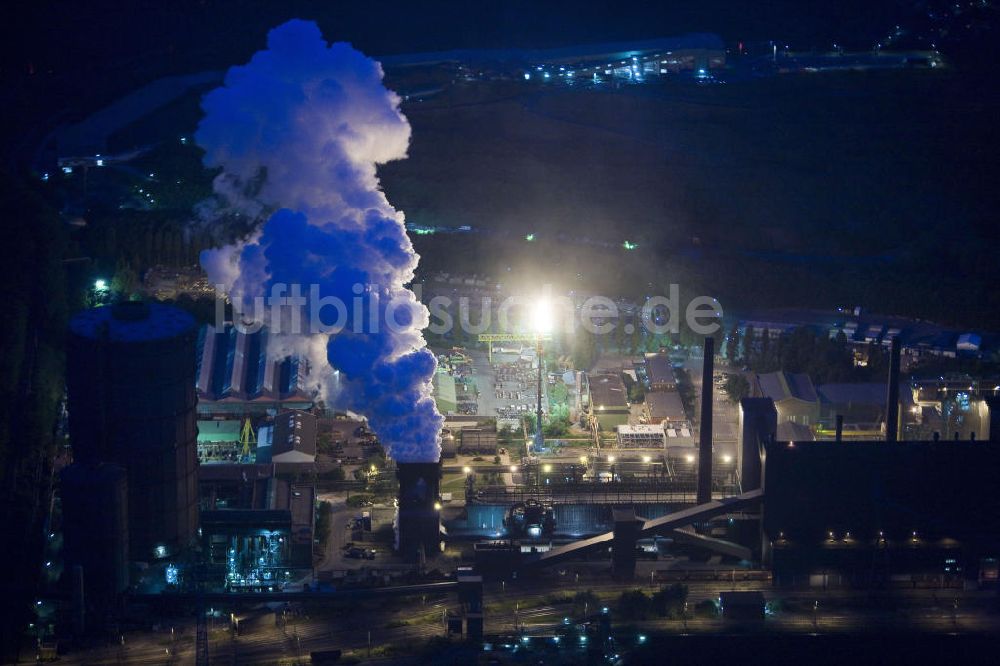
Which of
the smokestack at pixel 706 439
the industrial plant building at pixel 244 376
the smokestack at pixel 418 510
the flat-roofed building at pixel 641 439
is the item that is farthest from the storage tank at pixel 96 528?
the flat-roofed building at pixel 641 439

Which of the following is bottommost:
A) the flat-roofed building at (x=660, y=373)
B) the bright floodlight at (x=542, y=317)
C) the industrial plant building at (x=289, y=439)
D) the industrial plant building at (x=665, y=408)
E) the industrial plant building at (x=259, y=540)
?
the industrial plant building at (x=259, y=540)

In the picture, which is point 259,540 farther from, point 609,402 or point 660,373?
point 660,373

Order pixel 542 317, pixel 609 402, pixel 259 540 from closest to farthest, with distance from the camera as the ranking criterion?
pixel 259 540 < pixel 609 402 < pixel 542 317

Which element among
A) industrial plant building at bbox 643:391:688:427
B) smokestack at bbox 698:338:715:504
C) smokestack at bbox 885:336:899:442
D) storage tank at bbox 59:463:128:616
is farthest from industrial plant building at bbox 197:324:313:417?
smokestack at bbox 885:336:899:442

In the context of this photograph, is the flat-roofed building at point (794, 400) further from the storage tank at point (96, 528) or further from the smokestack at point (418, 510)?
the storage tank at point (96, 528)

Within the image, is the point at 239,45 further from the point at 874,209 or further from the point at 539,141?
the point at 874,209

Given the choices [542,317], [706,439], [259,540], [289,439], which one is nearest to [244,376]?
[289,439]
